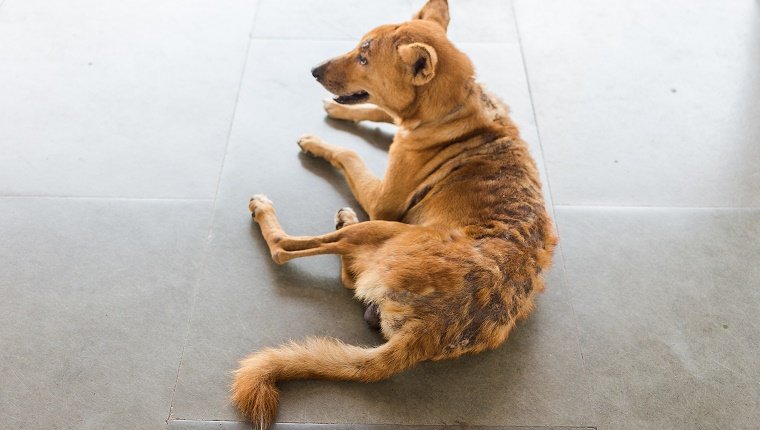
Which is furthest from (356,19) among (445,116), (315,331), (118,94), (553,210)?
(315,331)

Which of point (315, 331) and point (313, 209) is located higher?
point (313, 209)

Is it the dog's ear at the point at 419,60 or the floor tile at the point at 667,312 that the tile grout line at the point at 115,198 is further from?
the floor tile at the point at 667,312

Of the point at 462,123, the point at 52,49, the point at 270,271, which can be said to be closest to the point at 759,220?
the point at 462,123

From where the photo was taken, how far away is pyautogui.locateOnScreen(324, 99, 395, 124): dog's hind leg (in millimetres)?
3887

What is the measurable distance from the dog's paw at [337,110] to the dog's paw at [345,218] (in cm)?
74

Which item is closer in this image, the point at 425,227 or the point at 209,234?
the point at 425,227

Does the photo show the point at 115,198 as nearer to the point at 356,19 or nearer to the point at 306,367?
the point at 306,367

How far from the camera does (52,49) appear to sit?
4.32 meters

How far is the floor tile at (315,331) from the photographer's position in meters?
2.88

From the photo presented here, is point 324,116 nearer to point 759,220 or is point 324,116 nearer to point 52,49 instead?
point 52,49

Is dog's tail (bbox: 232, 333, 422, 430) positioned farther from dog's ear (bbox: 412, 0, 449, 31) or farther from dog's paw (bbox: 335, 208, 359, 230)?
dog's ear (bbox: 412, 0, 449, 31)

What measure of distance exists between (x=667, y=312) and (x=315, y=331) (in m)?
1.71

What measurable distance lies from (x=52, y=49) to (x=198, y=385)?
263 centimetres

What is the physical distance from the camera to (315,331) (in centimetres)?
310
